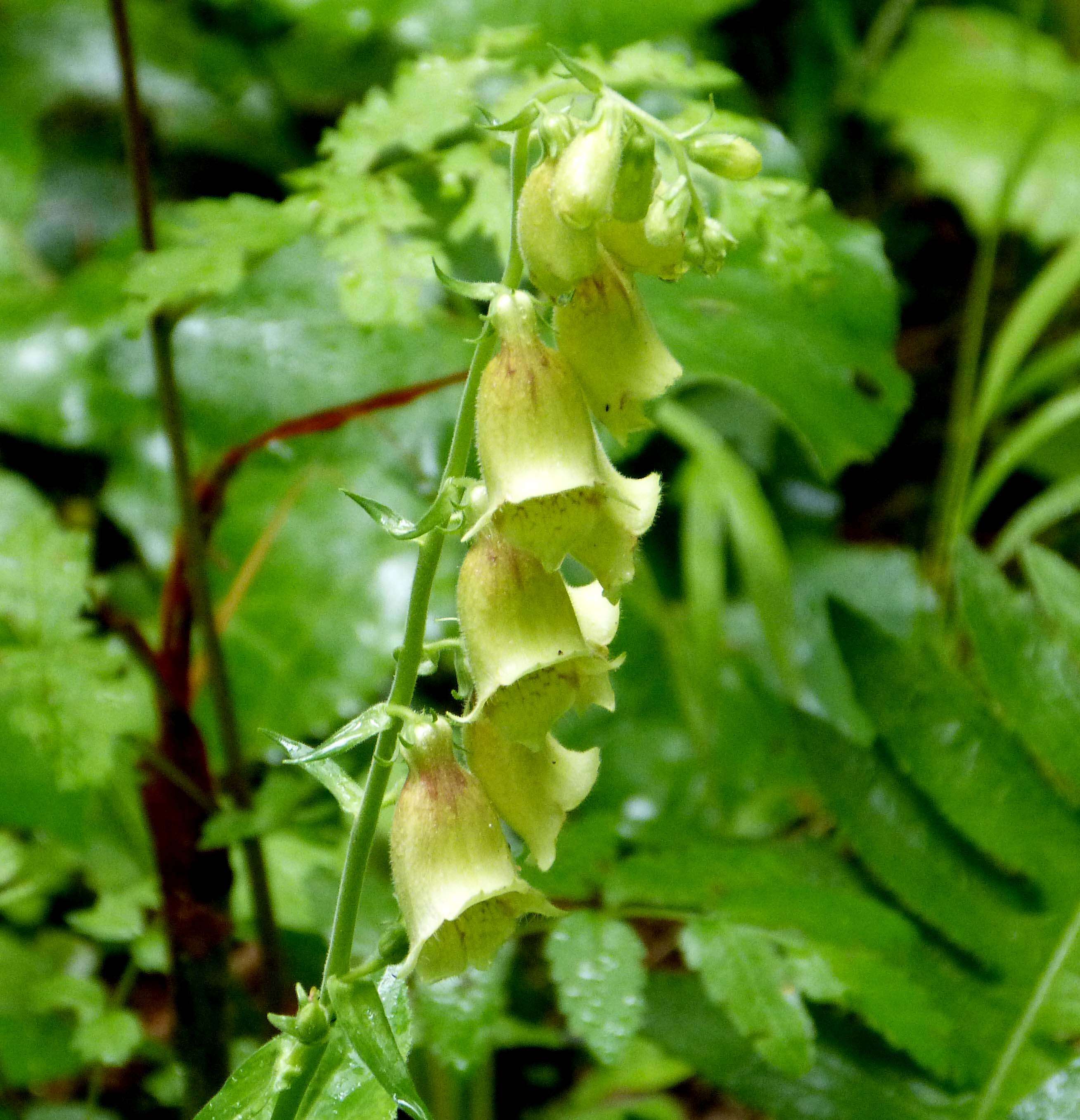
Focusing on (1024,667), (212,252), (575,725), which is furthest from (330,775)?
(575,725)

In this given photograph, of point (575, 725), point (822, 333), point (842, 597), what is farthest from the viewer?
point (842, 597)

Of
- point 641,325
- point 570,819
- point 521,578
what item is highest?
point 641,325

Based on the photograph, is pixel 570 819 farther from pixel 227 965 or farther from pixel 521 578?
pixel 521 578

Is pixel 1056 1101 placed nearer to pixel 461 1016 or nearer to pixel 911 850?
pixel 911 850

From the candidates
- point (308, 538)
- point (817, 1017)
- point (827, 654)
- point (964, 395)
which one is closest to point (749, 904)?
point (817, 1017)

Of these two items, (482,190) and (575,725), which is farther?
(575,725)

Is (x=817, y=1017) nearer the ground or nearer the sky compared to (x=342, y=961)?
nearer the ground
